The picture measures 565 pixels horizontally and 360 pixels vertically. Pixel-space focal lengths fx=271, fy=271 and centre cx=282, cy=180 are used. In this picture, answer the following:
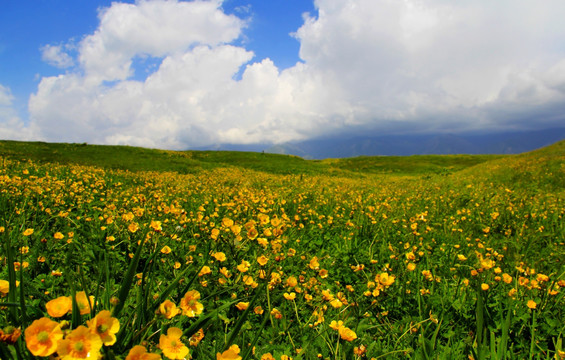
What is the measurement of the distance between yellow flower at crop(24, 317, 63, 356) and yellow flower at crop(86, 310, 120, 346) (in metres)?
0.10

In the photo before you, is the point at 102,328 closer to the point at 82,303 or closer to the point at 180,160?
the point at 82,303

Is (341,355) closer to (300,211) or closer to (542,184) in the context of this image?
(300,211)

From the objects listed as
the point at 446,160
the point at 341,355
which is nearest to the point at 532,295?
the point at 341,355

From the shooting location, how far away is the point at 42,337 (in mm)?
945

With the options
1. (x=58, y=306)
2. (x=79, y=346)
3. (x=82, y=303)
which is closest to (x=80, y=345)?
(x=79, y=346)

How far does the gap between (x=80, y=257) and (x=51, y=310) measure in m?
2.49

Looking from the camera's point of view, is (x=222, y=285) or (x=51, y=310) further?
(x=222, y=285)

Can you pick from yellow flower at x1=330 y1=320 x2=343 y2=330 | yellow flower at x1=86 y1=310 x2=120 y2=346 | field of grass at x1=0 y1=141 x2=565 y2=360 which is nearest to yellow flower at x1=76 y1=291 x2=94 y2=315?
field of grass at x1=0 y1=141 x2=565 y2=360

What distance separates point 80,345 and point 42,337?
0.13m

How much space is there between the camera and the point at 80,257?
314 centimetres

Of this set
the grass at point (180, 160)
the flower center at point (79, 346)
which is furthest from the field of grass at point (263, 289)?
the grass at point (180, 160)

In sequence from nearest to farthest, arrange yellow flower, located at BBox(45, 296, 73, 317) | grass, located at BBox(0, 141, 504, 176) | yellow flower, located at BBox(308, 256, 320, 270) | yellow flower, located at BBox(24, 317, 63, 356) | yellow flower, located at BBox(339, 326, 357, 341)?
yellow flower, located at BBox(24, 317, 63, 356), yellow flower, located at BBox(45, 296, 73, 317), yellow flower, located at BBox(339, 326, 357, 341), yellow flower, located at BBox(308, 256, 320, 270), grass, located at BBox(0, 141, 504, 176)

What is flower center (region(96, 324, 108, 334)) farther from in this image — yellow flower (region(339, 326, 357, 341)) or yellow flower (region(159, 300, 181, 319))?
yellow flower (region(339, 326, 357, 341))

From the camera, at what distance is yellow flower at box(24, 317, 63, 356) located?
3.07 feet
